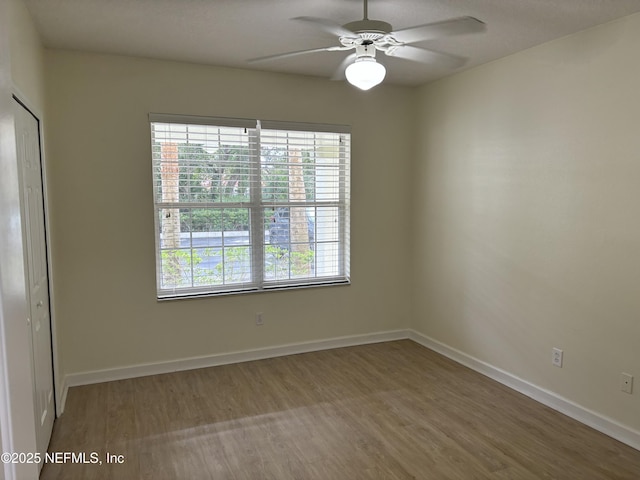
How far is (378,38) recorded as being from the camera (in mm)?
2324

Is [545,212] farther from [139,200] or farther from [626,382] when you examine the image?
[139,200]

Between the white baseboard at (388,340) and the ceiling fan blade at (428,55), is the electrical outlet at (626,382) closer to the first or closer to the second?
the white baseboard at (388,340)

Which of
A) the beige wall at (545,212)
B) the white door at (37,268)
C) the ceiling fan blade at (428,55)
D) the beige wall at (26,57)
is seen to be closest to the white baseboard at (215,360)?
the white door at (37,268)

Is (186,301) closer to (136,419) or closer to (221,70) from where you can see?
(136,419)

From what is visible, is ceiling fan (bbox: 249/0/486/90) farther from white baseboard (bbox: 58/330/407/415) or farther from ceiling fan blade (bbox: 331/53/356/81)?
white baseboard (bbox: 58/330/407/415)

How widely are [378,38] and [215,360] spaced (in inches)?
117

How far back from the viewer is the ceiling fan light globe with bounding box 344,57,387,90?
2334mm

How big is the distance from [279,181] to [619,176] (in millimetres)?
2646

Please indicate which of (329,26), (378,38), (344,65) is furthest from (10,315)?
(344,65)

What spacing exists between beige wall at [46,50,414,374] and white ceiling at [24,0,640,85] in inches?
10.8

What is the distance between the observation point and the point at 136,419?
3070 mm

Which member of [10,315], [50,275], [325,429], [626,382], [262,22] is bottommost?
[325,429]

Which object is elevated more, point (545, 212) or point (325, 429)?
point (545, 212)

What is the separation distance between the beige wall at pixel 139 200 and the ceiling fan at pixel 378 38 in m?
1.63
